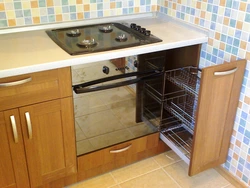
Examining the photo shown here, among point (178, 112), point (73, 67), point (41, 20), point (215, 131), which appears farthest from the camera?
point (178, 112)

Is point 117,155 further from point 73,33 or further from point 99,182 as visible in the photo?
point 73,33

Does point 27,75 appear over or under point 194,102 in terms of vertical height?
over

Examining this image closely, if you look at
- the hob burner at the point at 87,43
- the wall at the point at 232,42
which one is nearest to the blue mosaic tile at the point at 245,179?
the wall at the point at 232,42

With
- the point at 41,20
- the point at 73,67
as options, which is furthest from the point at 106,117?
the point at 41,20

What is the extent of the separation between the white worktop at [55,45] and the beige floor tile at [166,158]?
83 centimetres

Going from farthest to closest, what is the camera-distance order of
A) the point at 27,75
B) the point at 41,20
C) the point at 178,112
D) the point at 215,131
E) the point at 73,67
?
the point at 178,112
the point at 41,20
the point at 215,131
the point at 73,67
the point at 27,75

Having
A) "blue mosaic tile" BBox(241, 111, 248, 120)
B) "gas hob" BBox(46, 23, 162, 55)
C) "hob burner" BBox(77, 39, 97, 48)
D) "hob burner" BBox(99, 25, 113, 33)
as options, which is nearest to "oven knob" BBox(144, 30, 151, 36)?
"gas hob" BBox(46, 23, 162, 55)

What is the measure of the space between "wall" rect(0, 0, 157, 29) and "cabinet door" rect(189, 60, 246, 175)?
92 cm

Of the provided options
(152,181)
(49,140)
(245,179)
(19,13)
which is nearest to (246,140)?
(245,179)

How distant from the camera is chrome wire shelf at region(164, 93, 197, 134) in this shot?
212cm

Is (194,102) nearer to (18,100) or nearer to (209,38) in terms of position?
(209,38)

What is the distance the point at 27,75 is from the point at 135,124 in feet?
2.62

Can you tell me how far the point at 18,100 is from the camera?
1.53 meters

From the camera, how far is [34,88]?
1542 millimetres
